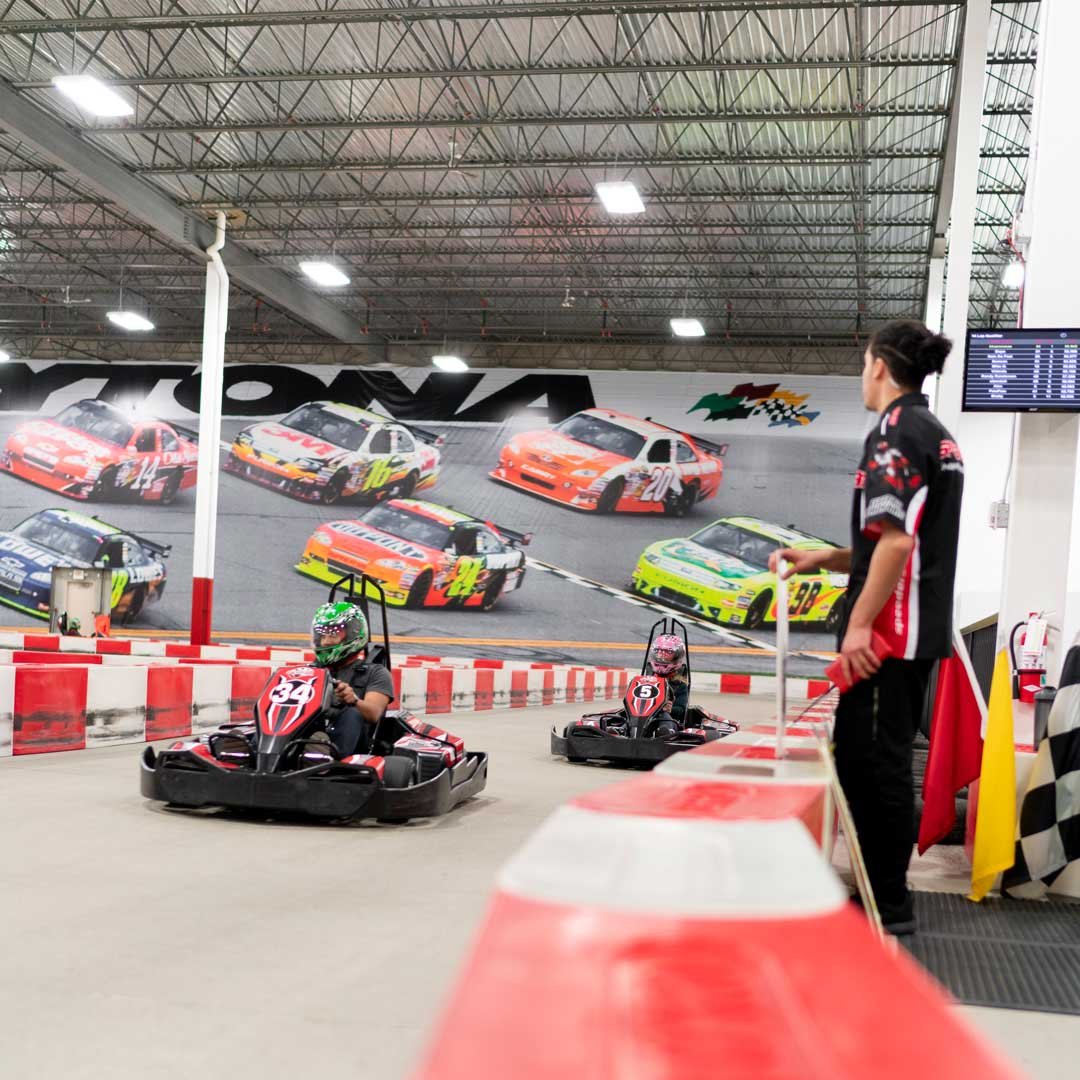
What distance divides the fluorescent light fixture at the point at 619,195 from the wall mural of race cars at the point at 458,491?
1009cm

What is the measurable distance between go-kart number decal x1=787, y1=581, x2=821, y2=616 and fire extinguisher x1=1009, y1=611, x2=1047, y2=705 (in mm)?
17202

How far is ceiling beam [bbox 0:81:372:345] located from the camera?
47.1 ft

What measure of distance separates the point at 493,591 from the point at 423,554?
1532mm

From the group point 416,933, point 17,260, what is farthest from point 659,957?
point 17,260

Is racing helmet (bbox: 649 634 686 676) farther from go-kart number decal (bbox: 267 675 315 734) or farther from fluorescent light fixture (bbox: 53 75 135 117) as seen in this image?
fluorescent light fixture (bbox: 53 75 135 117)

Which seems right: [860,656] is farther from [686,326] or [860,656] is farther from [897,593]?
[686,326]

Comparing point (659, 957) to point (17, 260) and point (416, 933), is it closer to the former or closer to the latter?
point (416, 933)

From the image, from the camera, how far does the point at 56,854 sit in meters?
Result: 3.96

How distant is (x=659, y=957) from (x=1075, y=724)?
329 centimetres

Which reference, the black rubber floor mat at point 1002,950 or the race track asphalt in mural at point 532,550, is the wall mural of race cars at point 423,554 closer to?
the race track asphalt in mural at point 532,550

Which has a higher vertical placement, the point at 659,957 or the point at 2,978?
the point at 659,957

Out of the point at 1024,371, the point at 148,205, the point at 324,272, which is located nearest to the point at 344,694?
the point at 1024,371

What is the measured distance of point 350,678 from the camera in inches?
217

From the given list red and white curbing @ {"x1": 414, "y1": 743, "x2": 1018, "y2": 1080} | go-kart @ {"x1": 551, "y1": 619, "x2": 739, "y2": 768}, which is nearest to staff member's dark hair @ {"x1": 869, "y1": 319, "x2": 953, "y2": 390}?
red and white curbing @ {"x1": 414, "y1": 743, "x2": 1018, "y2": 1080}
